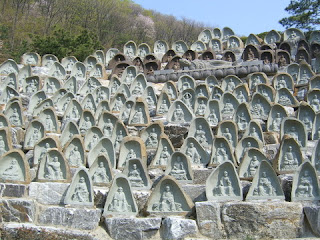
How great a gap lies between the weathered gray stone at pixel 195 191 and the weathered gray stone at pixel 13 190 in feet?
9.21

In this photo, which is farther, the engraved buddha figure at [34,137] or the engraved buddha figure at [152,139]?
the engraved buddha figure at [34,137]

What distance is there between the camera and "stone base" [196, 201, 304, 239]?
7594 millimetres

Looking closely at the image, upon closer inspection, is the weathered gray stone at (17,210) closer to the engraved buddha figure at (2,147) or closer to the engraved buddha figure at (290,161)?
the engraved buddha figure at (2,147)

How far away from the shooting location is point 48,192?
864 cm

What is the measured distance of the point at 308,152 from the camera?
383 inches

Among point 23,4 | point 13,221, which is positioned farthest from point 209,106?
point 23,4

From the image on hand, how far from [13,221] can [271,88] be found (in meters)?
7.56

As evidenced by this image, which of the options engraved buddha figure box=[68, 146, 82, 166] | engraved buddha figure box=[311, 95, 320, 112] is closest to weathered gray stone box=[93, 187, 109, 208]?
engraved buddha figure box=[68, 146, 82, 166]

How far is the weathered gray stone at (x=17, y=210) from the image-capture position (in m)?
8.11

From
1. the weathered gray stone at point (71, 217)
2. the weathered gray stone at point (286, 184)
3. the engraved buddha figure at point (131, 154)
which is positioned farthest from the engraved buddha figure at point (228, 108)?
the weathered gray stone at point (71, 217)

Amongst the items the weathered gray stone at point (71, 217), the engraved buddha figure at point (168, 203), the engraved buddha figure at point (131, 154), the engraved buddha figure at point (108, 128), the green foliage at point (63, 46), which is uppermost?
the green foliage at point (63, 46)

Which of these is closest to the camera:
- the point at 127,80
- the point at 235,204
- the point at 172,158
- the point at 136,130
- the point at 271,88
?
the point at 235,204

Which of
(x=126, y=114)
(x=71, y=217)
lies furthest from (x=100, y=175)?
(x=126, y=114)

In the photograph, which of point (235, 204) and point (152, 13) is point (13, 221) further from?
point (152, 13)
